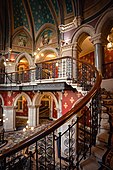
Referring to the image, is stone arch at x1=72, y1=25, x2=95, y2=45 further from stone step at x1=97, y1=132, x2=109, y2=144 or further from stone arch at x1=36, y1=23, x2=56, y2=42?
stone step at x1=97, y1=132, x2=109, y2=144

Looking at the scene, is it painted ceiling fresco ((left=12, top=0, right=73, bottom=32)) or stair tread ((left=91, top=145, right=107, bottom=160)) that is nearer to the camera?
stair tread ((left=91, top=145, right=107, bottom=160))

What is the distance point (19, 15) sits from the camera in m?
12.8

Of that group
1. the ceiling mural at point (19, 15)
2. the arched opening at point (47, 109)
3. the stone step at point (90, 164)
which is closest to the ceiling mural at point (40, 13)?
the ceiling mural at point (19, 15)

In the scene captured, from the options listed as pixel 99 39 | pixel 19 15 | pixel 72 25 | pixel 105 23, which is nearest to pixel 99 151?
pixel 99 39

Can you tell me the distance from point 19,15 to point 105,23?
9.20 m

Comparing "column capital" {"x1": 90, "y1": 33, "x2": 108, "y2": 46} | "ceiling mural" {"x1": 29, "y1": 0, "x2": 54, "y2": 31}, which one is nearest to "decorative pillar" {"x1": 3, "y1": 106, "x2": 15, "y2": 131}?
"ceiling mural" {"x1": 29, "y1": 0, "x2": 54, "y2": 31}

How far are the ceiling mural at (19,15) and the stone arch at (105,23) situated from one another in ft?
26.8

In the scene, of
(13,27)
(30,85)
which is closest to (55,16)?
(13,27)

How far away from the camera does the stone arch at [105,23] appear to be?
6173 mm

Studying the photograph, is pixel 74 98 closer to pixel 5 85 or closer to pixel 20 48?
pixel 5 85

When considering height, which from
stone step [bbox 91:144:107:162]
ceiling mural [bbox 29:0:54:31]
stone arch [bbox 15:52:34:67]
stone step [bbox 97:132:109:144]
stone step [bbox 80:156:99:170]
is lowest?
stone step [bbox 80:156:99:170]

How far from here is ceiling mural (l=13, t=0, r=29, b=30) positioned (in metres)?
12.3

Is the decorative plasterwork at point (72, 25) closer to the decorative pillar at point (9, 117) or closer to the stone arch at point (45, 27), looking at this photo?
the stone arch at point (45, 27)

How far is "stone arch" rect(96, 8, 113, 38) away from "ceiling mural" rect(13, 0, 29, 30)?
26.8 ft
